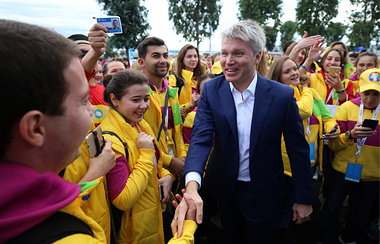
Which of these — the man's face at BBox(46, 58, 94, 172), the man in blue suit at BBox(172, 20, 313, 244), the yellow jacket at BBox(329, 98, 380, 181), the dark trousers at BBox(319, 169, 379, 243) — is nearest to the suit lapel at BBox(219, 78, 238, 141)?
the man in blue suit at BBox(172, 20, 313, 244)

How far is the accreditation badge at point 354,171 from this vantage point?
109 inches

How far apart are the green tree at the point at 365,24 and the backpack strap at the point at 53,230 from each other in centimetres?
2818

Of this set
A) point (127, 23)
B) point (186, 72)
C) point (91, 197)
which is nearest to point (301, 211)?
point (91, 197)

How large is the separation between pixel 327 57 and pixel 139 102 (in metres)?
4.12

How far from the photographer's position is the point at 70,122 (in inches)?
31.0

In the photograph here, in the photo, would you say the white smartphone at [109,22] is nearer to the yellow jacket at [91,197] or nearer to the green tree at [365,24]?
the yellow jacket at [91,197]

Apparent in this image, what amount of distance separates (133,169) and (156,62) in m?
1.85

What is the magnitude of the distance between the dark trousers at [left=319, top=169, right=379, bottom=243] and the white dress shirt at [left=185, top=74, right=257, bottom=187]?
155 cm

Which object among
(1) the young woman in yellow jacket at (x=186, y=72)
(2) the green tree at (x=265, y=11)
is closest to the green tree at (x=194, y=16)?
(2) the green tree at (x=265, y=11)

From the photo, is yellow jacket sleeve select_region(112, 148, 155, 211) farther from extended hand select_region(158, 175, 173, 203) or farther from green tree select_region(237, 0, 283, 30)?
green tree select_region(237, 0, 283, 30)

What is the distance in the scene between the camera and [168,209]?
242 centimetres

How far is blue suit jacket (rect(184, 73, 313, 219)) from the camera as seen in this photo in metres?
2.07

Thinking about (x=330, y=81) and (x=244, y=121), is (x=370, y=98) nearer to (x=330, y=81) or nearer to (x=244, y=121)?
(x=330, y=81)

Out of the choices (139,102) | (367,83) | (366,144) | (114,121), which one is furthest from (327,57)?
(114,121)
